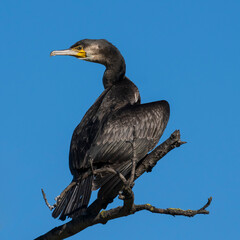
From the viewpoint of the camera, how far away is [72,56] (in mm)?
8258

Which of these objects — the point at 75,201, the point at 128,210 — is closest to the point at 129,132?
the point at 75,201

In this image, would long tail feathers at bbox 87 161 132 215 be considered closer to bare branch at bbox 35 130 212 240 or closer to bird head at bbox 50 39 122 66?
bare branch at bbox 35 130 212 240

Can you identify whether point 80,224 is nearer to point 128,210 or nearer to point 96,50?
point 128,210

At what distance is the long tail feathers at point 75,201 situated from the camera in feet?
18.0

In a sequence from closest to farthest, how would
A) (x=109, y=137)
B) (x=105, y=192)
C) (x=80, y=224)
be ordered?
(x=80, y=224), (x=105, y=192), (x=109, y=137)

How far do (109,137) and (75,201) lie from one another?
1075mm

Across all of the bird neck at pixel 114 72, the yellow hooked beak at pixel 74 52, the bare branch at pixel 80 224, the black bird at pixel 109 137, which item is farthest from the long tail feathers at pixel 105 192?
the yellow hooked beak at pixel 74 52

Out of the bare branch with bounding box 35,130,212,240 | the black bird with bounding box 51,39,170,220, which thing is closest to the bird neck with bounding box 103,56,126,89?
the black bird with bounding box 51,39,170,220

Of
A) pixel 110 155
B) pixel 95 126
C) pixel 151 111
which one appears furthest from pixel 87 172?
pixel 151 111

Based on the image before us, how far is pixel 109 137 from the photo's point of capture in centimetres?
634

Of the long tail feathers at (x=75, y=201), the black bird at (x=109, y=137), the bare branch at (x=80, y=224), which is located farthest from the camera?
the black bird at (x=109, y=137)

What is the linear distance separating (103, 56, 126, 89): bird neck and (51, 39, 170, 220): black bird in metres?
0.02

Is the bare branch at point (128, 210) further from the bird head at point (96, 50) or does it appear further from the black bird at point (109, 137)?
the bird head at point (96, 50)

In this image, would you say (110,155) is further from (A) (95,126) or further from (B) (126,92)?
(B) (126,92)
